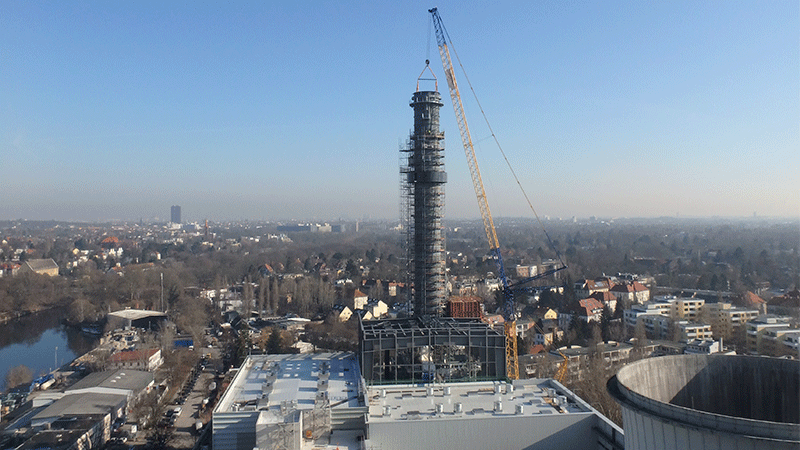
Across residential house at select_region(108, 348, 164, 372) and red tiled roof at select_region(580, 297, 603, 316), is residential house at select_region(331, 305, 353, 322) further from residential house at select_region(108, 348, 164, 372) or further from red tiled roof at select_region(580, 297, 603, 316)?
red tiled roof at select_region(580, 297, 603, 316)

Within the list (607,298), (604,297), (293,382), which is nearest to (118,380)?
(293,382)

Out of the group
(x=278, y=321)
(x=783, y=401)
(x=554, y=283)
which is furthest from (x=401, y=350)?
(x=554, y=283)

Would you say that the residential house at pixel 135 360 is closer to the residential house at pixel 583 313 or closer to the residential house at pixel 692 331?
the residential house at pixel 583 313

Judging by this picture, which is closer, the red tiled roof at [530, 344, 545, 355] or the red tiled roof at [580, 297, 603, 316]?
the red tiled roof at [530, 344, 545, 355]

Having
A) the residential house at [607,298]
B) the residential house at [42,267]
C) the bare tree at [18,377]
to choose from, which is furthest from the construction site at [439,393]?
the residential house at [42,267]

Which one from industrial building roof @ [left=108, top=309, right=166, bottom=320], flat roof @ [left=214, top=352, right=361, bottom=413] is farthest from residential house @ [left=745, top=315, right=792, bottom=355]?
industrial building roof @ [left=108, top=309, right=166, bottom=320]

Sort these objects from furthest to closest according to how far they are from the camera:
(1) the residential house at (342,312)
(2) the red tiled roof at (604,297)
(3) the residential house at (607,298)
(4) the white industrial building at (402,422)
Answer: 1. (2) the red tiled roof at (604,297)
2. (3) the residential house at (607,298)
3. (1) the residential house at (342,312)
4. (4) the white industrial building at (402,422)
